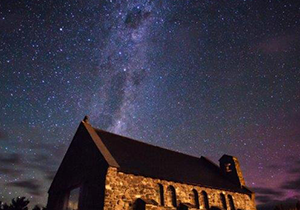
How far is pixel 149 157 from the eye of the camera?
24000mm

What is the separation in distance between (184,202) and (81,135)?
11.3 m

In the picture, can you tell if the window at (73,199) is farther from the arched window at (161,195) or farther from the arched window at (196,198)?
the arched window at (196,198)

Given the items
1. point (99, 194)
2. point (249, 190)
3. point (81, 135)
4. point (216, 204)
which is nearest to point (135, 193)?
point (99, 194)

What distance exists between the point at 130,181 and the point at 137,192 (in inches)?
39.3

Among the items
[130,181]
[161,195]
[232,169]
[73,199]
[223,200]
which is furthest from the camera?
[232,169]

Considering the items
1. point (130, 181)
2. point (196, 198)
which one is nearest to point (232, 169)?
point (196, 198)

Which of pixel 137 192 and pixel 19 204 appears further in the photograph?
pixel 19 204

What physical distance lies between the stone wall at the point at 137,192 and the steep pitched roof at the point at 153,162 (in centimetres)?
44

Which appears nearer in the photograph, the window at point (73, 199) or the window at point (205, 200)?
the window at point (73, 199)

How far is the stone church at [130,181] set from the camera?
56.1 feet

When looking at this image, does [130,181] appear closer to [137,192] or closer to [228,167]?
[137,192]

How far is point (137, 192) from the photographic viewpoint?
18.1 metres

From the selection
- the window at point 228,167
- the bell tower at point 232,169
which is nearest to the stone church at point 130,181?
the bell tower at point 232,169

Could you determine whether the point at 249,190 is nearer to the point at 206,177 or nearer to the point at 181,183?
the point at 206,177
